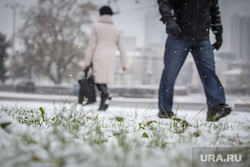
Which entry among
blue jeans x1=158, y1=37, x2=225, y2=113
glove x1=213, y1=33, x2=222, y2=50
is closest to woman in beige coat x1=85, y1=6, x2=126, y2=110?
blue jeans x1=158, y1=37, x2=225, y2=113

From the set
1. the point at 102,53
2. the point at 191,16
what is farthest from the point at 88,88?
the point at 191,16

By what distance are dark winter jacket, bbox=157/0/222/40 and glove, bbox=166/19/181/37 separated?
5 cm

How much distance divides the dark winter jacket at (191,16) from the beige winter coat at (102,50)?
153 cm

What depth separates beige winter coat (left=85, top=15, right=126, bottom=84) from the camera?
3.99 metres

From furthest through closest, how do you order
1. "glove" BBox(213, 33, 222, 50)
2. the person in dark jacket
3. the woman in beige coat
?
the woman in beige coat < "glove" BBox(213, 33, 222, 50) < the person in dark jacket

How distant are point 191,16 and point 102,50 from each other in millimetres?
1874

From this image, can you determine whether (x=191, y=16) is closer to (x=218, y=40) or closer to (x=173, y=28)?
(x=173, y=28)

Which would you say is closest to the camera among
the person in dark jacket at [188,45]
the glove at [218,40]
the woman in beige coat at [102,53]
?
the person in dark jacket at [188,45]

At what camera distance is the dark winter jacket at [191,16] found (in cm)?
268

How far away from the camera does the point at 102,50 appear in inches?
158

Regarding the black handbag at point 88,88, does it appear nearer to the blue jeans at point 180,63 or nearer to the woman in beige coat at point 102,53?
the woman in beige coat at point 102,53

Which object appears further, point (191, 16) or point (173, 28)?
point (191, 16)

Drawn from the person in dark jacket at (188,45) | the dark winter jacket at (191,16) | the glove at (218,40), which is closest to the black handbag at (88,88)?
the person in dark jacket at (188,45)

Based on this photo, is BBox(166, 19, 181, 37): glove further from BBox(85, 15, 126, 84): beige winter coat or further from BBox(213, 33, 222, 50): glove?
BBox(85, 15, 126, 84): beige winter coat
